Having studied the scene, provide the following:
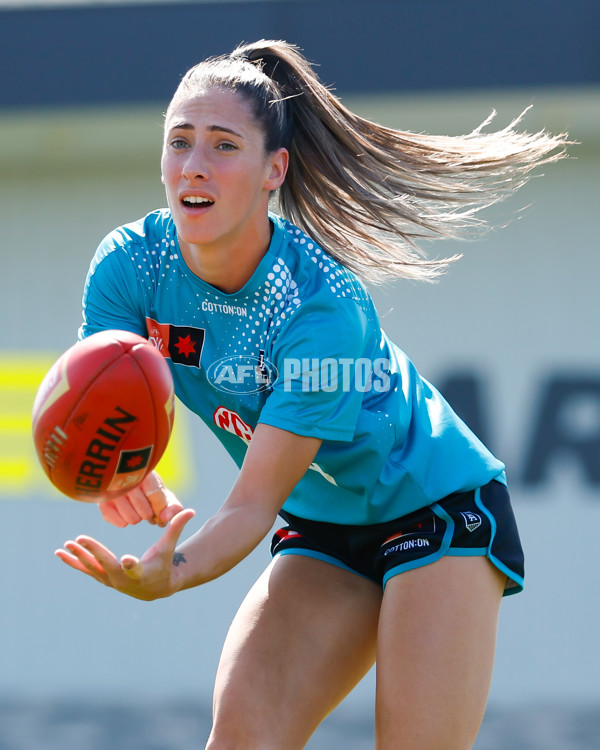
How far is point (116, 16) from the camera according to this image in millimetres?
5430

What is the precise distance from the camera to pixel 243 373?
2.65m

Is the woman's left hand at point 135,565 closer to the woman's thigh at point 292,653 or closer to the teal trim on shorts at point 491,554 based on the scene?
the woman's thigh at point 292,653

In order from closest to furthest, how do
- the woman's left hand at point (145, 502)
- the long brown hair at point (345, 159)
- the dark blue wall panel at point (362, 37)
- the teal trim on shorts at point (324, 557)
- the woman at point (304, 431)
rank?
1. the woman at point (304, 431)
2. the woman's left hand at point (145, 502)
3. the long brown hair at point (345, 159)
4. the teal trim on shorts at point (324, 557)
5. the dark blue wall panel at point (362, 37)

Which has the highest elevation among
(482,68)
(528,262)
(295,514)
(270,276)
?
(482,68)

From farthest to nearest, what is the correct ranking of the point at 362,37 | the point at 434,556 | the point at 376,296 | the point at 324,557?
1. the point at 376,296
2. the point at 362,37
3. the point at 324,557
4. the point at 434,556

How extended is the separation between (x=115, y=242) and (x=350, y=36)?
10.0ft

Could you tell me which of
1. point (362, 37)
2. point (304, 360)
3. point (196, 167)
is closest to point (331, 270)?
point (304, 360)

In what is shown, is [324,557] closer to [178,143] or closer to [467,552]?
[467,552]

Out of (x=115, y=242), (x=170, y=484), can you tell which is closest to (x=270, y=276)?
(x=115, y=242)

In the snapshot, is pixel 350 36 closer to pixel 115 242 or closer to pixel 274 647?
pixel 115 242

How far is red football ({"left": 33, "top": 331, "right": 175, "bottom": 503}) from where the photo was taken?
2266 millimetres

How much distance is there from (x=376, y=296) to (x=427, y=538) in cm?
369

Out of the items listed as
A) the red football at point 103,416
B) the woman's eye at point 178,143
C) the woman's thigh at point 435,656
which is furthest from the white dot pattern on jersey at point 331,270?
the woman's thigh at point 435,656

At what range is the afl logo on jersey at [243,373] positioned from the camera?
8.58 ft
